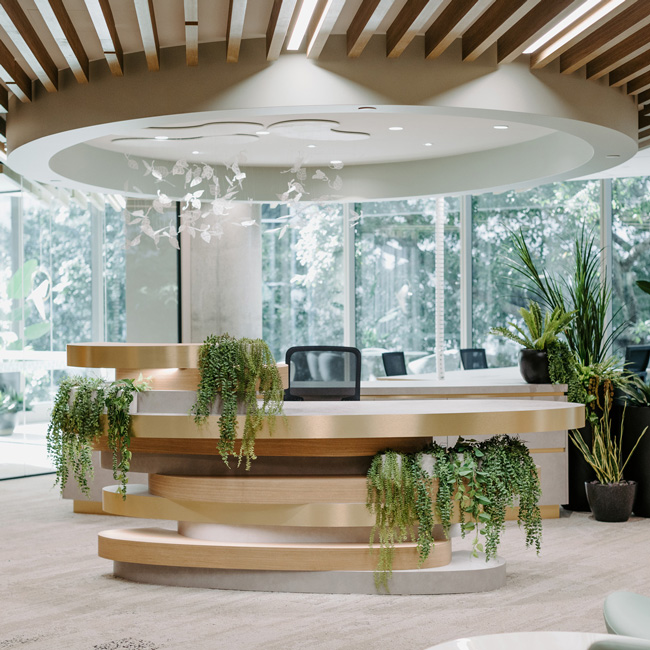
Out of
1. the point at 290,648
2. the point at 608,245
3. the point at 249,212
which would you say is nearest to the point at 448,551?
the point at 290,648

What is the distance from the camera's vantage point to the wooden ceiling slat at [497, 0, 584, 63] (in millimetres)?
4242

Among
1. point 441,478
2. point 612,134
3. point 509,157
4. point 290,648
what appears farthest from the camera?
point 509,157

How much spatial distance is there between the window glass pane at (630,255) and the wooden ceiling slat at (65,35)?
7.88 m

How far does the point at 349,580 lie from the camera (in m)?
4.75

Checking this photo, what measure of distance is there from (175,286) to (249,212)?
3.48 ft

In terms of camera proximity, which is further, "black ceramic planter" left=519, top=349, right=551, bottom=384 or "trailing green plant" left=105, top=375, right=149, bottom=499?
"black ceramic planter" left=519, top=349, right=551, bottom=384

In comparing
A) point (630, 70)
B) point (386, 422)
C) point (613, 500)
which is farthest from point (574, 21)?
point (613, 500)

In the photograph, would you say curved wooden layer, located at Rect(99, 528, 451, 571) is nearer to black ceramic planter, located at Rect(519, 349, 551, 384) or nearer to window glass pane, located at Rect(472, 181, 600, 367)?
black ceramic planter, located at Rect(519, 349, 551, 384)

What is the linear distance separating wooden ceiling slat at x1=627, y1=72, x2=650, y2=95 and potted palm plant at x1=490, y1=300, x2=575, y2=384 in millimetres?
1738

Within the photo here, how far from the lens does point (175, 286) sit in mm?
9328

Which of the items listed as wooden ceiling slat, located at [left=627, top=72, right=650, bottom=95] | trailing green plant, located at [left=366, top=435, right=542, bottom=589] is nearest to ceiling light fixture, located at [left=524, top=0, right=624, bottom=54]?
wooden ceiling slat, located at [left=627, top=72, right=650, bottom=95]

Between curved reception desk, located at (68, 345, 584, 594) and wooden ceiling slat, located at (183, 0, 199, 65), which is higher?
wooden ceiling slat, located at (183, 0, 199, 65)

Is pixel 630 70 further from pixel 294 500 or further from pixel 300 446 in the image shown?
pixel 294 500

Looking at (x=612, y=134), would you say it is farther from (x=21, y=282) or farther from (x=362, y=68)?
(x=21, y=282)
